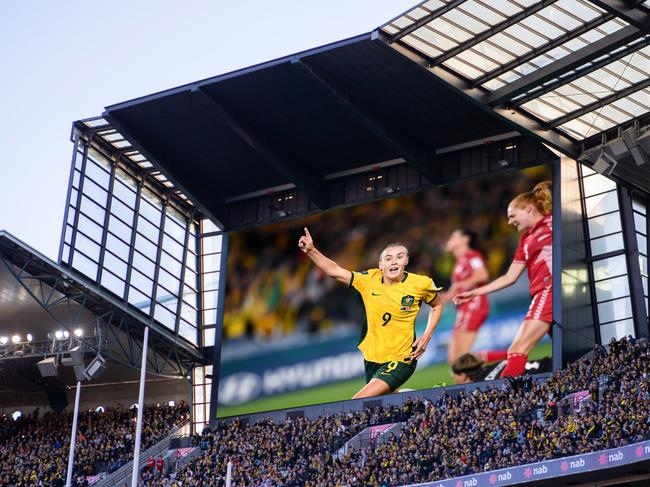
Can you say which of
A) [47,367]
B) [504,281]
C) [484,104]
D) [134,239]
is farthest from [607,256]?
[47,367]

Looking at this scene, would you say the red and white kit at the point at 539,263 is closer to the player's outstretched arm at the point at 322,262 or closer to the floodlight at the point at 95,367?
the player's outstretched arm at the point at 322,262

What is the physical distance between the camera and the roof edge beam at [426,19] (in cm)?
4125

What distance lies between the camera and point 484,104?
44.8 meters

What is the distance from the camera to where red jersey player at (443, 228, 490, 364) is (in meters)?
48.0

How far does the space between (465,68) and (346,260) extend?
1199 cm

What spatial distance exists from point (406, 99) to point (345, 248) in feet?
27.6

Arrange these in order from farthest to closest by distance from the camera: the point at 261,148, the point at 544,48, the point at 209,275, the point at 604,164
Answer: the point at 209,275, the point at 261,148, the point at 604,164, the point at 544,48

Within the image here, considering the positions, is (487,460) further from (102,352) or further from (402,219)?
(102,352)

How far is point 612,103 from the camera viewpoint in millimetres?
44125

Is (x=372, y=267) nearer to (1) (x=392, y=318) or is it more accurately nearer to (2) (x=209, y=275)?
(1) (x=392, y=318)

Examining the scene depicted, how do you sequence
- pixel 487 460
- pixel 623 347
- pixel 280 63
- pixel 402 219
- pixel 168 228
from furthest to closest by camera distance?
1. pixel 168 228
2. pixel 402 219
3. pixel 280 63
4. pixel 623 347
5. pixel 487 460

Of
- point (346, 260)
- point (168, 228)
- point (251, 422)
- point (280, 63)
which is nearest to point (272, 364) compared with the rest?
point (251, 422)

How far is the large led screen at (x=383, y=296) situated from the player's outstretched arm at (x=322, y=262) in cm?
6

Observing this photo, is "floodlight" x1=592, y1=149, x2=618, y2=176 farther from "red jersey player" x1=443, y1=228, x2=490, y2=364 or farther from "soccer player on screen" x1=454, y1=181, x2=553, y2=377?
"red jersey player" x1=443, y1=228, x2=490, y2=364
